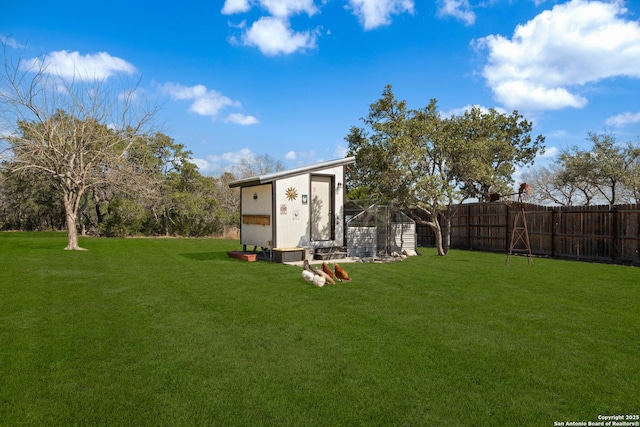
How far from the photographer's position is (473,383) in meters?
3.63

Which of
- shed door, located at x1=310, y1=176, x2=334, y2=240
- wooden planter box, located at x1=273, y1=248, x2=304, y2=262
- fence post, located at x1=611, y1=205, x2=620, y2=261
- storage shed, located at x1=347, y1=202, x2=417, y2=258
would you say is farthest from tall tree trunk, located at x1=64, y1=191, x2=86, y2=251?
fence post, located at x1=611, y1=205, x2=620, y2=261

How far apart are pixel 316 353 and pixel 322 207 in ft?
30.5

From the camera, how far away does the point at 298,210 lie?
12.9 m

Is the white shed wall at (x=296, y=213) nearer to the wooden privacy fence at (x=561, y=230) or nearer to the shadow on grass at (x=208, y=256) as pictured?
the shadow on grass at (x=208, y=256)

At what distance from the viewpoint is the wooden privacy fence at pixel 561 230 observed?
1245 cm

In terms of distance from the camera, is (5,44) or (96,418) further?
(5,44)

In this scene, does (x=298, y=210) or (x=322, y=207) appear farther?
(x=322, y=207)

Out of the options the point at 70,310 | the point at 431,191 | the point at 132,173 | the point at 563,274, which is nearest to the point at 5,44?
the point at 132,173

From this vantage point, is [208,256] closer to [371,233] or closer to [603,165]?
[371,233]

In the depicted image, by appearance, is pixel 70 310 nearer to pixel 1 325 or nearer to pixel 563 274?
pixel 1 325

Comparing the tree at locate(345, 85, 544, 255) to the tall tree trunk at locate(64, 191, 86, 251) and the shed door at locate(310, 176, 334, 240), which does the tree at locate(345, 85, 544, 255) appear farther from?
the tall tree trunk at locate(64, 191, 86, 251)

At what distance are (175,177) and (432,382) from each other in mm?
23957

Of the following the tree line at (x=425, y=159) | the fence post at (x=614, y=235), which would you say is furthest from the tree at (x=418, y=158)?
the fence post at (x=614, y=235)

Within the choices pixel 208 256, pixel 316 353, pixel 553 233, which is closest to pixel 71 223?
pixel 208 256
